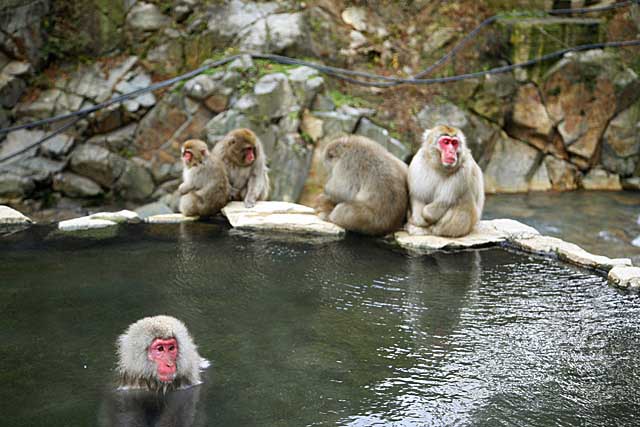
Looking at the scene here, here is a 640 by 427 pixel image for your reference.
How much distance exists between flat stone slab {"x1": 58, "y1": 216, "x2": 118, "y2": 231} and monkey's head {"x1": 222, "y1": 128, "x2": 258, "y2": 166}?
1.29m

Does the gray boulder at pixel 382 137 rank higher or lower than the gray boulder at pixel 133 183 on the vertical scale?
higher

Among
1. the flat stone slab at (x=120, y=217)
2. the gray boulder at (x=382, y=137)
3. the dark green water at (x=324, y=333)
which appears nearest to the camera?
the dark green water at (x=324, y=333)

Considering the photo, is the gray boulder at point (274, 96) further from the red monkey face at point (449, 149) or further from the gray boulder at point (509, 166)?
the red monkey face at point (449, 149)

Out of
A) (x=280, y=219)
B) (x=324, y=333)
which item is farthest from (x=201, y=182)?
(x=324, y=333)

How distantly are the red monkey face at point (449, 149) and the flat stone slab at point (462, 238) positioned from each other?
0.67 metres

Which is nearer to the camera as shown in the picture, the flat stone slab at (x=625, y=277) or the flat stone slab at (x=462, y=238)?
the flat stone slab at (x=625, y=277)

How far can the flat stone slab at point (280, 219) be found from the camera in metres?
5.93

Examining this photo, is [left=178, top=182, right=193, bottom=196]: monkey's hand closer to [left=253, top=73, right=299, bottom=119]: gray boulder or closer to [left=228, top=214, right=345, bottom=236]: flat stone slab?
[left=228, top=214, right=345, bottom=236]: flat stone slab

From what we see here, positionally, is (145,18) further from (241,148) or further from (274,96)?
(241,148)

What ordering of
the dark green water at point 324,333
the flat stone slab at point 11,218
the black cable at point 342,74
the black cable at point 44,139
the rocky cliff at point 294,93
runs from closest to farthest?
the dark green water at point 324,333, the flat stone slab at point 11,218, the black cable at point 342,74, the black cable at point 44,139, the rocky cliff at point 294,93

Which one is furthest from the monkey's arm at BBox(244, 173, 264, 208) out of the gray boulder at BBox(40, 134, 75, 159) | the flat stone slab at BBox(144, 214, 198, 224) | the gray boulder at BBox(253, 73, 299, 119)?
the gray boulder at BBox(40, 134, 75, 159)

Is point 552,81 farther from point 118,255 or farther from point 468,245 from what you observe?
point 118,255

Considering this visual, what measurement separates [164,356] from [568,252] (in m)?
3.55

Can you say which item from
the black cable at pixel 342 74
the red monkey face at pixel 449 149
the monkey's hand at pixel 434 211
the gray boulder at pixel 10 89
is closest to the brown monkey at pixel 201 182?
the monkey's hand at pixel 434 211
